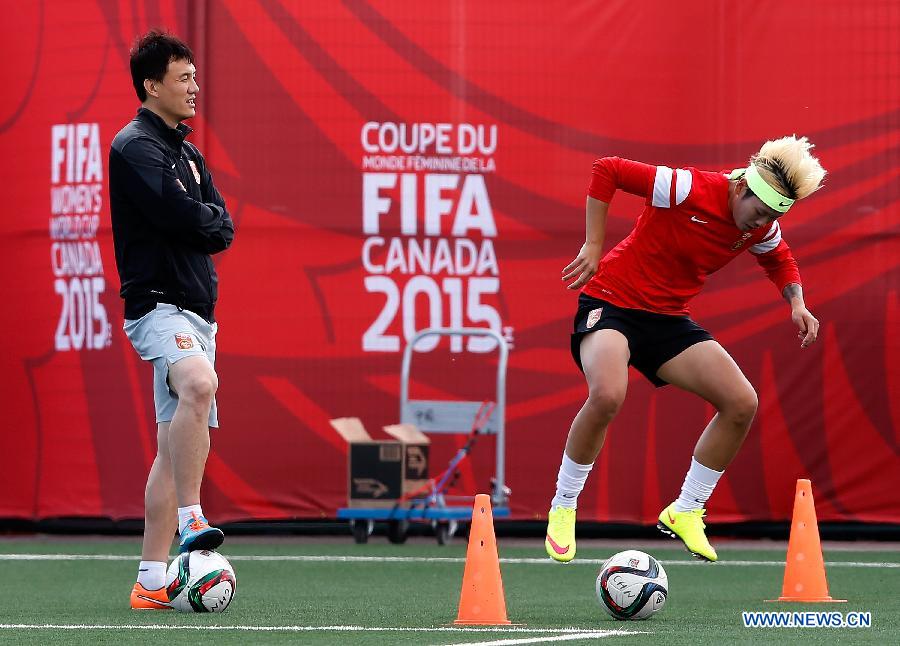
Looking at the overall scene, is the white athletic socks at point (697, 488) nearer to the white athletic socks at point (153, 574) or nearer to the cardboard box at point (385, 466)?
the white athletic socks at point (153, 574)

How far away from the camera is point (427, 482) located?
10.1m

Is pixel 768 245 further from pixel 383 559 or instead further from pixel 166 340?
pixel 383 559

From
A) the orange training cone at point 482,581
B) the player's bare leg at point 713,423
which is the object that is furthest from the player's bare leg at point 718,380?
the orange training cone at point 482,581

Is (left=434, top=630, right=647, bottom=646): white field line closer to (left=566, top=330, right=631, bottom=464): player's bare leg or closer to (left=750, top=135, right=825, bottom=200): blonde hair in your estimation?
(left=566, top=330, right=631, bottom=464): player's bare leg

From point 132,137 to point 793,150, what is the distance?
2.33 metres

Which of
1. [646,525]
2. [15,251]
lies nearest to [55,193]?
[15,251]

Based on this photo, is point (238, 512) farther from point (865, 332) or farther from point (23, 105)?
point (865, 332)

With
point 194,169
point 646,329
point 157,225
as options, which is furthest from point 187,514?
point 646,329

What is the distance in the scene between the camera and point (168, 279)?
579 centimetres

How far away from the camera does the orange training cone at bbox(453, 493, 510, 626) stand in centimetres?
531

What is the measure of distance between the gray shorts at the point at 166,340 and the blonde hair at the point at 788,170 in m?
2.06

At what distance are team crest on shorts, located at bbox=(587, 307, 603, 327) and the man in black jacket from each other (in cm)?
140

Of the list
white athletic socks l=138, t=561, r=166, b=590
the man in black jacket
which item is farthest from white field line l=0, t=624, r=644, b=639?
white athletic socks l=138, t=561, r=166, b=590

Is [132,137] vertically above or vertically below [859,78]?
below
